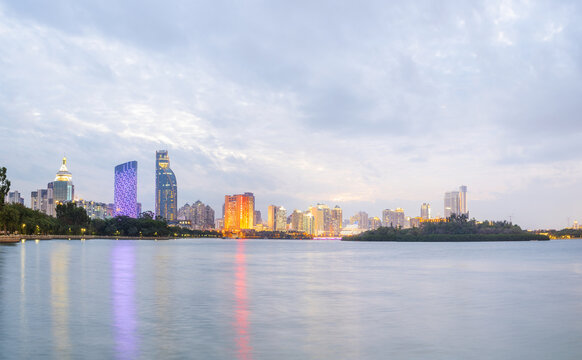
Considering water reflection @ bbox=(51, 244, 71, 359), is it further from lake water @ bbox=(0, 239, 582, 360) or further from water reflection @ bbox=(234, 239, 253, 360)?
water reflection @ bbox=(234, 239, 253, 360)

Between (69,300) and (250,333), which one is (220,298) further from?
(250,333)

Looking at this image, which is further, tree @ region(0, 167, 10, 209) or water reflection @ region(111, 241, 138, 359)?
tree @ region(0, 167, 10, 209)

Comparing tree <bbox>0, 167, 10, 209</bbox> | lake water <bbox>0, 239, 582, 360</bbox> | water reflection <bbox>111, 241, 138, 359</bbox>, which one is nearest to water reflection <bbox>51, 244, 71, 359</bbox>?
lake water <bbox>0, 239, 582, 360</bbox>

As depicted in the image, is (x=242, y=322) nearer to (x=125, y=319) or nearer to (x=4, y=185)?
(x=125, y=319)

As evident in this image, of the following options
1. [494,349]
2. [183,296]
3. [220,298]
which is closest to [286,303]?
[220,298]

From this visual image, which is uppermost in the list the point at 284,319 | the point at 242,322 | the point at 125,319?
the point at 125,319

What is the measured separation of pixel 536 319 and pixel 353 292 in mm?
15529

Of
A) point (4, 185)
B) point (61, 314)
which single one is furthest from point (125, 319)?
point (4, 185)

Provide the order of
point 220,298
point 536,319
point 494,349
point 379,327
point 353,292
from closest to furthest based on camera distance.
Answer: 1. point 494,349
2. point 379,327
3. point 536,319
4. point 220,298
5. point 353,292

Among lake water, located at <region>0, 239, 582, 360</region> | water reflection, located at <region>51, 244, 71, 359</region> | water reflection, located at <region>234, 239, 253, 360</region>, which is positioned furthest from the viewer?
lake water, located at <region>0, 239, 582, 360</region>

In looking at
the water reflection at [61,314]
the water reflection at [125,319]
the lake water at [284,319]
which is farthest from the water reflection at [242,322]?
the water reflection at [61,314]

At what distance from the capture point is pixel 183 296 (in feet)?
127

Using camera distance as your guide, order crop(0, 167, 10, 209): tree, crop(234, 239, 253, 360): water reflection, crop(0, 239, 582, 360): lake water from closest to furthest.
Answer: crop(234, 239, 253, 360): water reflection, crop(0, 239, 582, 360): lake water, crop(0, 167, 10, 209): tree

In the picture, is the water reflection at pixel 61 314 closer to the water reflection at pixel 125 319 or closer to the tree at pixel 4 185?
the water reflection at pixel 125 319
